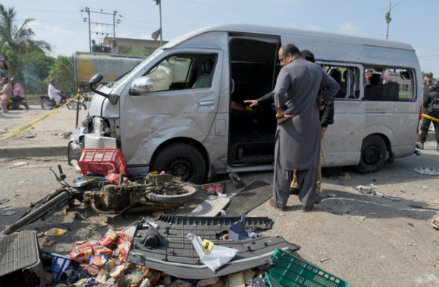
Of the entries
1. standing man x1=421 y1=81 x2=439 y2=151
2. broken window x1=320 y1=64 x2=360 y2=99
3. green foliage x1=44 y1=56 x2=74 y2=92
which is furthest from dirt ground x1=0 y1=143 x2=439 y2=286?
green foliage x1=44 y1=56 x2=74 y2=92

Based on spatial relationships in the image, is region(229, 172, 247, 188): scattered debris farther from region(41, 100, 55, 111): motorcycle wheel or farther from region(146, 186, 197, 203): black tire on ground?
region(41, 100, 55, 111): motorcycle wheel

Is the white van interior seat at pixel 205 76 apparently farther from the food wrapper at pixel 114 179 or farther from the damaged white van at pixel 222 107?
the food wrapper at pixel 114 179

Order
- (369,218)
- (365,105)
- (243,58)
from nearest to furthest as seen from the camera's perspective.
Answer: (369,218) < (365,105) < (243,58)

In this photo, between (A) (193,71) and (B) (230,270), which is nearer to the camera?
(B) (230,270)

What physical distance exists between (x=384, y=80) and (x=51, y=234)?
19.1 ft

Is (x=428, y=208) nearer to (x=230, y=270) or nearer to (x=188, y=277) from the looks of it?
(x=230, y=270)

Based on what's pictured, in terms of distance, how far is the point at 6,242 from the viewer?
2520 mm

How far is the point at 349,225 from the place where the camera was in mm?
3332

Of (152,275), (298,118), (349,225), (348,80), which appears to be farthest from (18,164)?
(348,80)

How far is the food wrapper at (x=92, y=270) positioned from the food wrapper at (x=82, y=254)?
0.14m

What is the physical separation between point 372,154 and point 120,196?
15.8 feet

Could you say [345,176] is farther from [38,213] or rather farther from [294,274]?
[38,213]

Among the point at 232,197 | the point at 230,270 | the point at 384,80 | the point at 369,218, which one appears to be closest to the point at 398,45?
the point at 384,80

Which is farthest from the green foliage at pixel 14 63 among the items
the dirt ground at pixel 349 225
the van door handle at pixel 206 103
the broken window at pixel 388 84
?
the broken window at pixel 388 84
